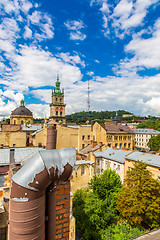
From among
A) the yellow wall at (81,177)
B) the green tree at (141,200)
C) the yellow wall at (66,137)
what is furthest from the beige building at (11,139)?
the green tree at (141,200)

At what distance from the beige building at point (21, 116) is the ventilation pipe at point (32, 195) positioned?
8155 centimetres

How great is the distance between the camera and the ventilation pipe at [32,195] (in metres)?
2.83

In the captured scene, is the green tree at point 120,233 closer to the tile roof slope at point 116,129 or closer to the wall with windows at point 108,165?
the wall with windows at point 108,165

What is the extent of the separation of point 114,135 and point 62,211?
4151 cm

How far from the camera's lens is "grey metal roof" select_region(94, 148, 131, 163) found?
1012 inches

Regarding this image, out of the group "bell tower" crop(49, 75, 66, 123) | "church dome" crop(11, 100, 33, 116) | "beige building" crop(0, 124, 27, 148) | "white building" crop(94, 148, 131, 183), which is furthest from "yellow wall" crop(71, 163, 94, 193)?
"church dome" crop(11, 100, 33, 116)

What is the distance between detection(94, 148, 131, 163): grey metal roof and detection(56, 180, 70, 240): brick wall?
21927mm

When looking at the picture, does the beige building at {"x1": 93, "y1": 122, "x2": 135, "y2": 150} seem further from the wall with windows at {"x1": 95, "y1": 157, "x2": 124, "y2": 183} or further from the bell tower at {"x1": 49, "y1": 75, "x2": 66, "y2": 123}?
the bell tower at {"x1": 49, "y1": 75, "x2": 66, "y2": 123}

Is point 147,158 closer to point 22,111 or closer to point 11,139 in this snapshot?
point 11,139

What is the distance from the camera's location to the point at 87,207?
18.0m

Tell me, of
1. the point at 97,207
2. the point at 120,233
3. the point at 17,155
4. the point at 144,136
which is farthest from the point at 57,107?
the point at 120,233

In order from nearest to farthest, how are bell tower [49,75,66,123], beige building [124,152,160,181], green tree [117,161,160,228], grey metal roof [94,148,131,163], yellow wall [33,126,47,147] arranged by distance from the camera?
green tree [117,161,160,228] → beige building [124,152,160,181] → grey metal roof [94,148,131,163] → yellow wall [33,126,47,147] → bell tower [49,75,66,123]

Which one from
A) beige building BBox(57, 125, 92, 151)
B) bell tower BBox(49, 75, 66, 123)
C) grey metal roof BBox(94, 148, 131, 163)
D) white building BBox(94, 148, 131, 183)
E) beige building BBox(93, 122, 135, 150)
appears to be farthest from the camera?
bell tower BBox(49, 75, 66, 123)

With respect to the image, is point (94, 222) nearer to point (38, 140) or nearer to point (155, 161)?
point (155, 161)
